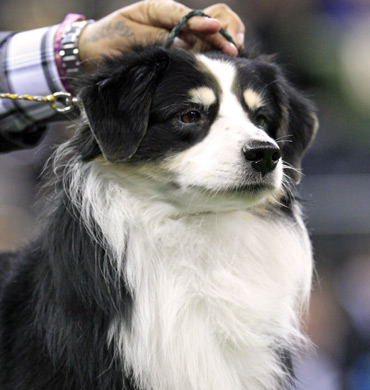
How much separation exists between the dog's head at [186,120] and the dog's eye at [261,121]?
0.06 feet

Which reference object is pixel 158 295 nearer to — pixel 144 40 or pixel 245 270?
pixel 245 270

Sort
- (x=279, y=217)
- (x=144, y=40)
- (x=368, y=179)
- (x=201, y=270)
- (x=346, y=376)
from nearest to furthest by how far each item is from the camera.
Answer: (x=201, y=270) < (x=279, y=217) < (x=144, y=40) < (x=346, y=376) < (x=368, y=179)

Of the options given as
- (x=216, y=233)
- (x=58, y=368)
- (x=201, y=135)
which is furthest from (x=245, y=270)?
(x=58, y=368)

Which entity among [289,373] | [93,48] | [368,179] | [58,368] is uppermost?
[93,48]

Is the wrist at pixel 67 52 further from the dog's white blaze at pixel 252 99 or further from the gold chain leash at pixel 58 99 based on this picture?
the dog's white blaze at pixel 252 99

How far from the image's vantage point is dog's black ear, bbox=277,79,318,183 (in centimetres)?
184

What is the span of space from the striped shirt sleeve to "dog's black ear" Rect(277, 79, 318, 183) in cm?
78

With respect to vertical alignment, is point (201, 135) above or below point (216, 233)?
above

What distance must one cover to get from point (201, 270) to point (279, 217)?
0.33 metres

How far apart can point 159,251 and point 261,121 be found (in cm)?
50

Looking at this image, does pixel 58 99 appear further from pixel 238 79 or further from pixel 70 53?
pixel 238 79

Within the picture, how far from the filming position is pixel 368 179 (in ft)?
12.2

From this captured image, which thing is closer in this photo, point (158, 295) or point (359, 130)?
point (158, 295)

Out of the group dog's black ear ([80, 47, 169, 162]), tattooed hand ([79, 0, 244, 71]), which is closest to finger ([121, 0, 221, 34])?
tattooed hand ([79, 0, 244, 71])
